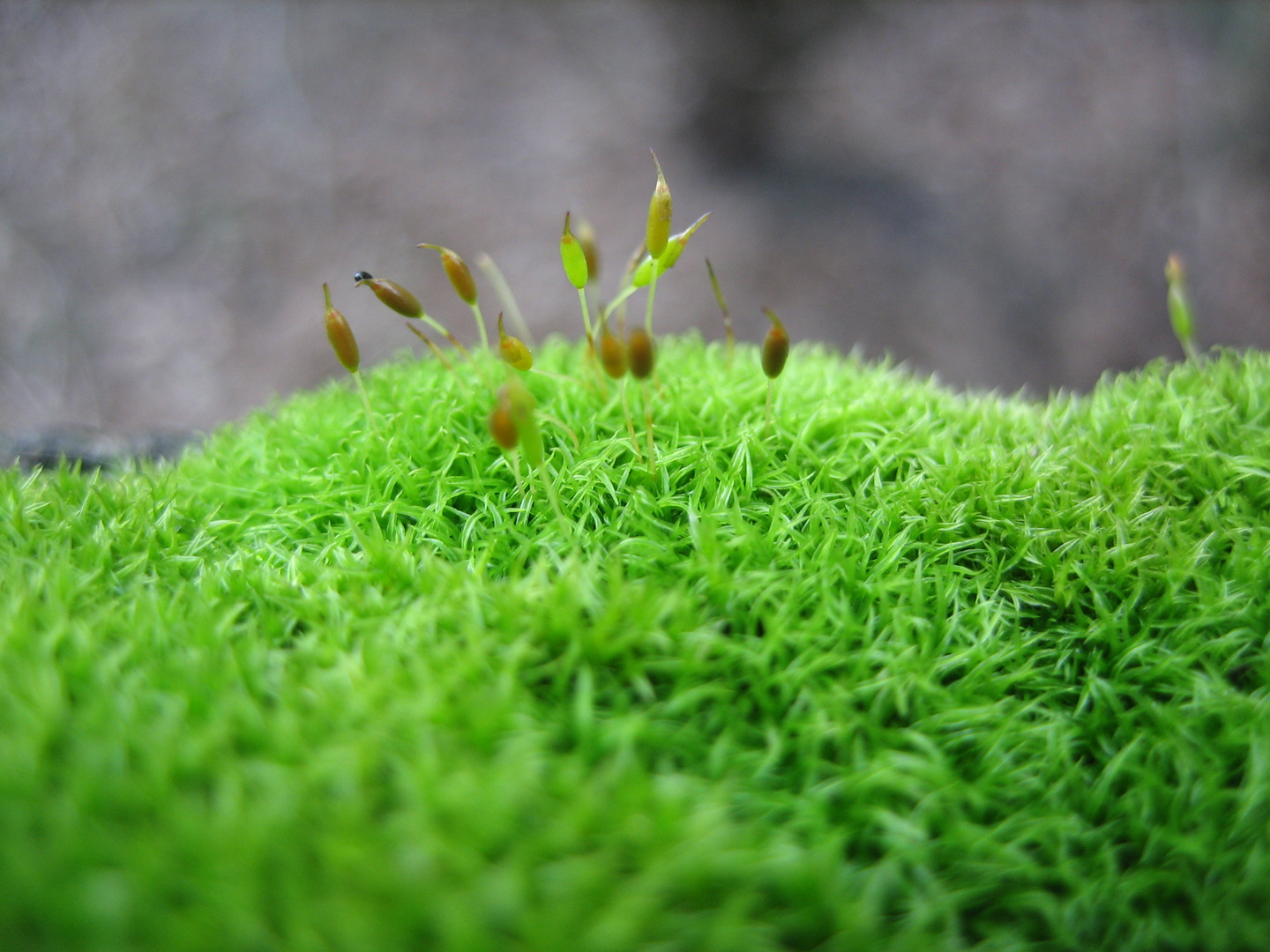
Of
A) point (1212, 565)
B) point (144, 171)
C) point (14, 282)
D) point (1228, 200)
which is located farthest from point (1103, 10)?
point (14, 282)

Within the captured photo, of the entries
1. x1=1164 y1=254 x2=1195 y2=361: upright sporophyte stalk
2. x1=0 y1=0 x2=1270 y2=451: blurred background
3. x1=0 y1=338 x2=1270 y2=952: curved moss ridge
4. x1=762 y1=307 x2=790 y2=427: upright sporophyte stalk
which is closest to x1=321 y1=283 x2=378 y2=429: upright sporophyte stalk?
x1=0 y1=338 x2=1270 y2=952: curved moss ridge

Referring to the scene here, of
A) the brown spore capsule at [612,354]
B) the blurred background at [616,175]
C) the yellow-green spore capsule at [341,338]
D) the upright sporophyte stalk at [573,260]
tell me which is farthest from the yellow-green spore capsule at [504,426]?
the blurred background at [616,175]

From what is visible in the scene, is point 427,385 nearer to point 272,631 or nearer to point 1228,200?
point 272,631

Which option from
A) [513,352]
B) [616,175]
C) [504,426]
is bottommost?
[504,426]

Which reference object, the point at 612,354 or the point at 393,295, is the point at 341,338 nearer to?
the point at 393,295

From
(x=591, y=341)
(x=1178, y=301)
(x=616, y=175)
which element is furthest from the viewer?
(x=616, y=175)

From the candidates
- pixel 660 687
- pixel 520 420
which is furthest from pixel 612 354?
pixel 660 687
